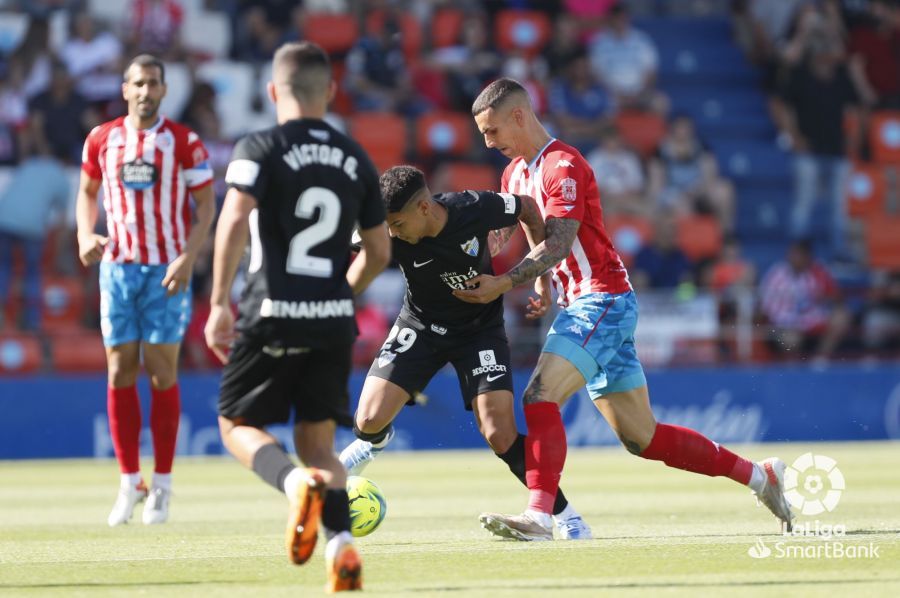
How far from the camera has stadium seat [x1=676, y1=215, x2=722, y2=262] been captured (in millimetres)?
20156

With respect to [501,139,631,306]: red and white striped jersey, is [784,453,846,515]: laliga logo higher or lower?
lower

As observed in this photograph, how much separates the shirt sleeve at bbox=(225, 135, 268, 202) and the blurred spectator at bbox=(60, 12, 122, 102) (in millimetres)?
14010

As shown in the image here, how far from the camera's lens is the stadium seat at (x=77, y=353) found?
1703cm

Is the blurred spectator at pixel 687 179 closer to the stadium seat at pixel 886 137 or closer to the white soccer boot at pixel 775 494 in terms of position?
the stadium seat at pixel 886 137

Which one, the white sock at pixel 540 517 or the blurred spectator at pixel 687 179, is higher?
the blurred spectator at pixel 687 179

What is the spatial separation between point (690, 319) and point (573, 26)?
22.0 feet

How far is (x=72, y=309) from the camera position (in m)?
17.3

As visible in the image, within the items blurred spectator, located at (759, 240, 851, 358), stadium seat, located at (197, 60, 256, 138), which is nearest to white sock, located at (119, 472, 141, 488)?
blurred spectator, located at (759, 240, 851, 358)

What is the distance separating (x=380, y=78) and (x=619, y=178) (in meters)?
3.60

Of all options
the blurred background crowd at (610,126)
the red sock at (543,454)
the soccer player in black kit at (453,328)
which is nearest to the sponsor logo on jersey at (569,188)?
the soccer player in black kit at (453,328)

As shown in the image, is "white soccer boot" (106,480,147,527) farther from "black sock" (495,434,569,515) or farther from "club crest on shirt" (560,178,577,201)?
"club crest on shirt" (560,178,577,201)

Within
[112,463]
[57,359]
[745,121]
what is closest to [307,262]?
[112,463]

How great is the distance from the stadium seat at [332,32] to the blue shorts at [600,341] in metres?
14.3

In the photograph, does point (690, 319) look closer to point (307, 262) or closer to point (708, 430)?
point (708, 430)
